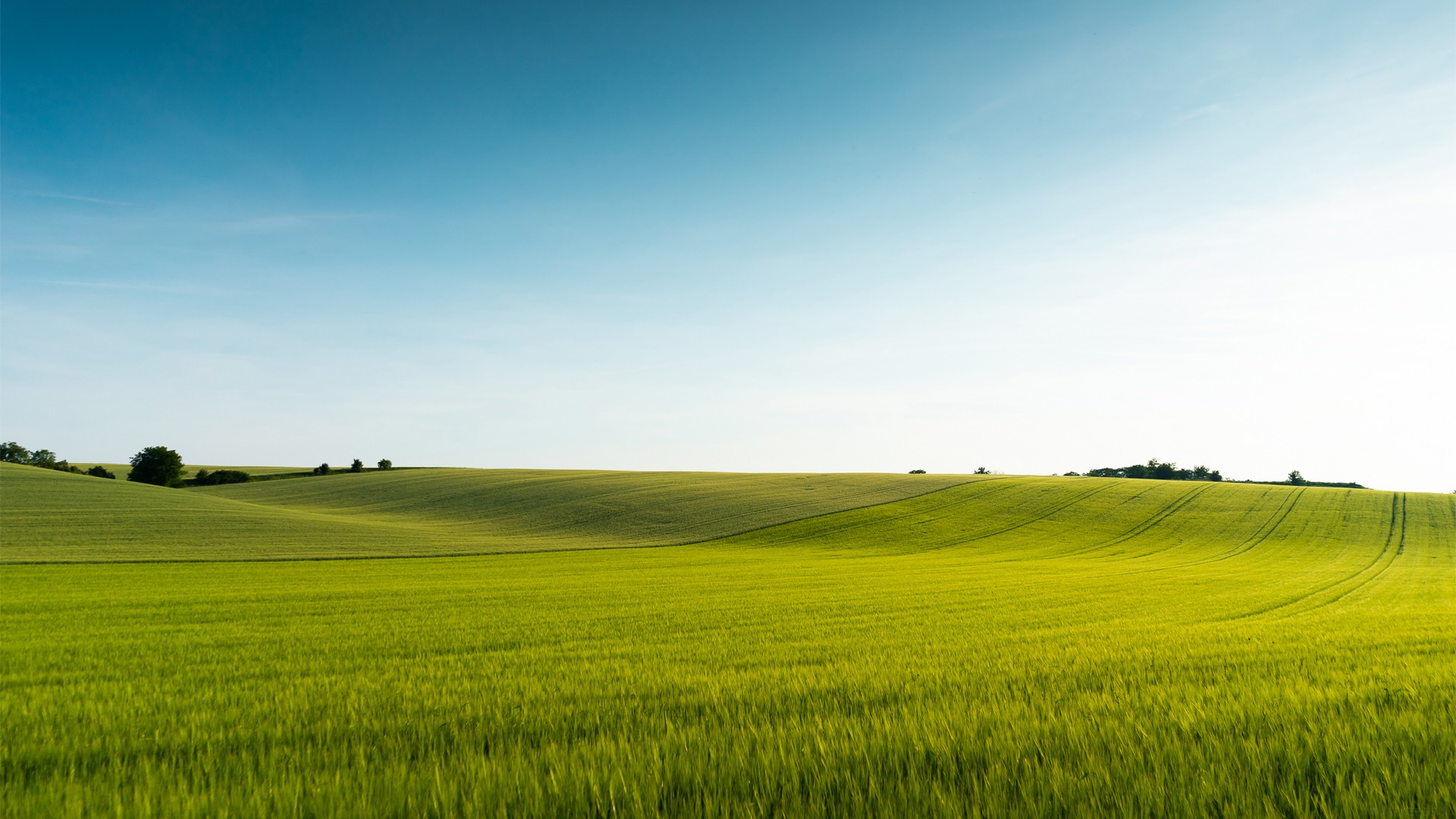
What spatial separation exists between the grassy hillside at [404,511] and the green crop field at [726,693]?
35.6 ft

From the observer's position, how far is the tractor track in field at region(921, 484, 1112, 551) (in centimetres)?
4431

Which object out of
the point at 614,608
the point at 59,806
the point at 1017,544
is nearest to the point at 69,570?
the point at 614,608

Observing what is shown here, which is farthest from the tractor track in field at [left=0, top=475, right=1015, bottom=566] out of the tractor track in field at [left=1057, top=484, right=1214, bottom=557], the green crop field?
the tractor track in field at [left=1057, top=484, right=1214, bottom=557]

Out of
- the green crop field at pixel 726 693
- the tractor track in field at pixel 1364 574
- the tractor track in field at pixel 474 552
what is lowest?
the tractor track in field at pixel 474 552

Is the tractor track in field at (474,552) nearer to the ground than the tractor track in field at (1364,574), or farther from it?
nearer to the ground

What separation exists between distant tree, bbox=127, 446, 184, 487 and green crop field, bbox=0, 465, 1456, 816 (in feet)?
217

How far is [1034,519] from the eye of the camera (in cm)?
5144

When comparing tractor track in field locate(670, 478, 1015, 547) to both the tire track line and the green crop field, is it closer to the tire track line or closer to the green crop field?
the green crop field

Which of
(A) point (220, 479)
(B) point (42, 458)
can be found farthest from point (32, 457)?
(A) point (220, 479)

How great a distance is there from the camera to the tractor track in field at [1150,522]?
41781 mm

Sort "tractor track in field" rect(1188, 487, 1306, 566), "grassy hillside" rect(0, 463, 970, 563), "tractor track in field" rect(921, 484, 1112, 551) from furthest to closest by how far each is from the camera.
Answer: "tractor track in field" rect(921, 484, 1112, 551) → "tractor track in field" rect(1188, 487, 1306, 566) → "grassy hillside" rect(0, 463, 970, 563)

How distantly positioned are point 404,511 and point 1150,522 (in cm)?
6290

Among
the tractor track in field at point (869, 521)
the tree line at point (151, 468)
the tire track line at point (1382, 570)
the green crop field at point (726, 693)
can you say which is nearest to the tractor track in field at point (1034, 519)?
the tractor track in field at point (869, 521)

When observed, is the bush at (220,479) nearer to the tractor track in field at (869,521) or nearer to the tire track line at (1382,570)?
the tractor track in field at (869,521)
